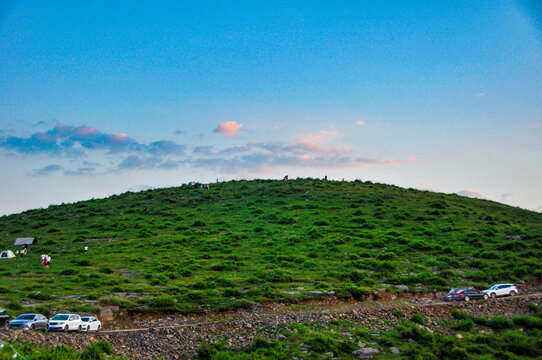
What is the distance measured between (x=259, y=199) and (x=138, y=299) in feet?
145

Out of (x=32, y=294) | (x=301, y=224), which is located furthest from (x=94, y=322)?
(x=301, y=224)

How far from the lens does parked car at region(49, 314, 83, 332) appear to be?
2078cm

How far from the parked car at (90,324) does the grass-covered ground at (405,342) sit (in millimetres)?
6880

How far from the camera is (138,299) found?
2783cm

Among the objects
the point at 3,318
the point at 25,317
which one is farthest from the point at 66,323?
the point at 3,318

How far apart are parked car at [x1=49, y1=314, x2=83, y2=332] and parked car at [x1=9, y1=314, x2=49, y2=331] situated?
48 cm

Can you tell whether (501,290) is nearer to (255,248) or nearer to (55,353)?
(255,248)

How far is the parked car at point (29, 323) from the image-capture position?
19950 mm

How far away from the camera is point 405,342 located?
21609 mm

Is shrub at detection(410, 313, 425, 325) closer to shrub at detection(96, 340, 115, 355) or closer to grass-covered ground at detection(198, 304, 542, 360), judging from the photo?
grass-covered ground at detection(198, 304, 542, 360)

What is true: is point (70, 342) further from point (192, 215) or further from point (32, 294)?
point (192, 215)

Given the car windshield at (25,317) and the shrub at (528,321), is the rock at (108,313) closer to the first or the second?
the car windshield at (25,317)

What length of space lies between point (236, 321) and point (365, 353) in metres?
8.24

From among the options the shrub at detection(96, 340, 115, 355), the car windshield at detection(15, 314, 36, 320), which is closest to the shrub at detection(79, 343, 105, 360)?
the shrub at detection(96, 340, 115, 355)
